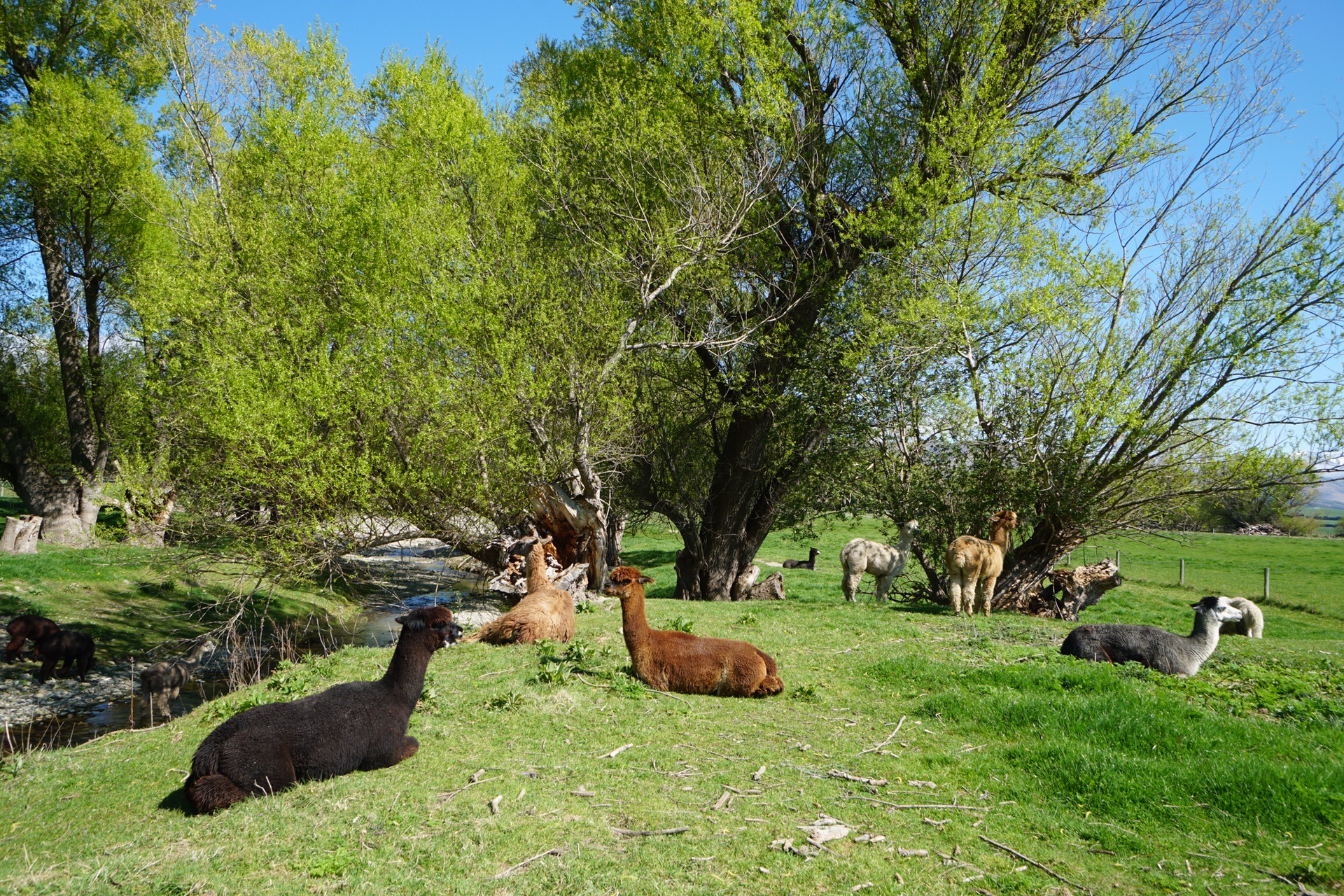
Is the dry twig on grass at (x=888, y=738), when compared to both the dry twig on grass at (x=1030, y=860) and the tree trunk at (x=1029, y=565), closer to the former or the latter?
the dry twig on grass at (x=1030, y=860)

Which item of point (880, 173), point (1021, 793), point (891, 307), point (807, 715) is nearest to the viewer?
point (1021, 793)

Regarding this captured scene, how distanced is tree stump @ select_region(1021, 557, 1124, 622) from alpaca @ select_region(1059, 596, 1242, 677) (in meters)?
9.78

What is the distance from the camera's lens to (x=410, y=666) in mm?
7516

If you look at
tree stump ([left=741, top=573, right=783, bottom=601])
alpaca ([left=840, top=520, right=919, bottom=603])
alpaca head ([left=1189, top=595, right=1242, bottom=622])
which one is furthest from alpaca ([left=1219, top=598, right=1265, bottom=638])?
tree stump ([left=741, top=573, right=783, bottom=601])

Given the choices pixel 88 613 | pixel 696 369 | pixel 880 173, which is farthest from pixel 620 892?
pixel 88 613

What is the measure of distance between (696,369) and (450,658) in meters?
12.2

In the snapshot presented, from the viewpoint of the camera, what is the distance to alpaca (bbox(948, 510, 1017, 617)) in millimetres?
17188

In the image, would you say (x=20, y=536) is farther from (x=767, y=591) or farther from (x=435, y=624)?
(x=435, y=624)

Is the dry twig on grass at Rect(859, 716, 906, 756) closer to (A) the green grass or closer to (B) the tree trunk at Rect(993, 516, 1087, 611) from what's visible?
(B) the tree trunk at Rect(993, 516, 1087, 611)

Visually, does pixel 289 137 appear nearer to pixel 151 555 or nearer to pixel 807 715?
pixel 151 555

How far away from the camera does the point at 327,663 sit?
11.2 metres

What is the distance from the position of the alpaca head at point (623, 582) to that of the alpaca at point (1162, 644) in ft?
19.9

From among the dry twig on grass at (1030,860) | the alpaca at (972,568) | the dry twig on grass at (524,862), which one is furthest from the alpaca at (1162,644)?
the dry twig on grass at (524,862)

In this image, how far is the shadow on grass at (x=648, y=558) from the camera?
4003cm
